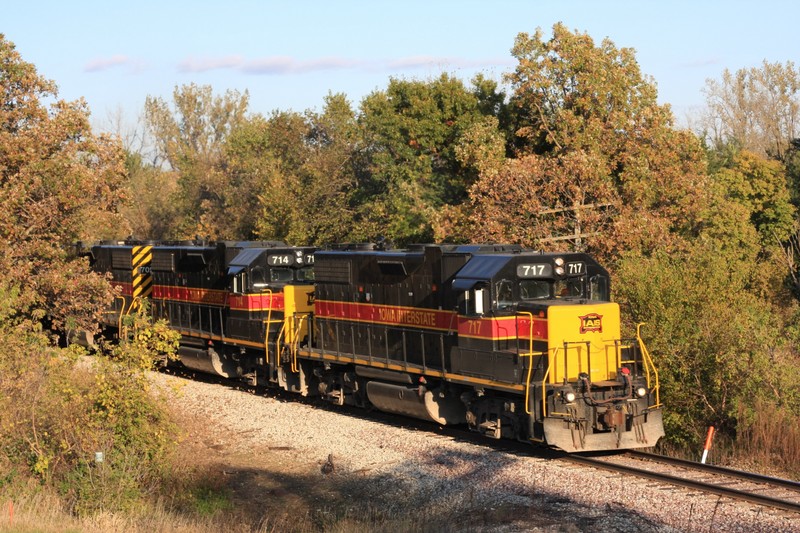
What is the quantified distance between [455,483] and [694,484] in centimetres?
331

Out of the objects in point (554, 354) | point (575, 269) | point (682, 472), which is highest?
point (575, 269)

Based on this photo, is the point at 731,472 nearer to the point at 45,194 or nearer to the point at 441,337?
the point at 441,337

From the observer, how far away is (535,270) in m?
14.8

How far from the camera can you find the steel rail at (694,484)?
1118cm

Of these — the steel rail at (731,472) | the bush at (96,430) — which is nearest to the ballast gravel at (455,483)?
the bush at (96,430)

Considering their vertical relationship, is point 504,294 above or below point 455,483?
above

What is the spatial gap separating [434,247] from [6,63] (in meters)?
11.7

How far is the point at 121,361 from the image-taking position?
540 inches

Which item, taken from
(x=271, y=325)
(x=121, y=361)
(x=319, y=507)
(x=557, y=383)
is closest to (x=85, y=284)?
(x=271, y=325)

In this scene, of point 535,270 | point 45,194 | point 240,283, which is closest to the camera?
point 535,270

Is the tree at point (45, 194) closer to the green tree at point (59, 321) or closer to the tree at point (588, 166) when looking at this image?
the green tree at point (59, 321)

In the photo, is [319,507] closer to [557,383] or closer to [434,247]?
[557,383]

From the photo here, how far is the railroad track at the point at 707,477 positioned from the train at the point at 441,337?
0.32 metres

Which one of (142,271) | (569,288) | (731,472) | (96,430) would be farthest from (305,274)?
(731,472)
